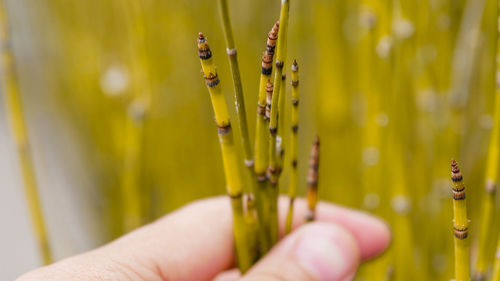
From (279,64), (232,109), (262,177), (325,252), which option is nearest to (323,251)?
(325,252)

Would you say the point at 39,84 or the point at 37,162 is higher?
the point at 39,84

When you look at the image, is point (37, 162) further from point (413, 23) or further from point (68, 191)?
point (413, 23)

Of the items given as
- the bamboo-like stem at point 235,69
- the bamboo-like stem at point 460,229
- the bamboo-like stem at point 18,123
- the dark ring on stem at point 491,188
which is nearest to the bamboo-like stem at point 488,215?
the dark ring on stem at point 491,188

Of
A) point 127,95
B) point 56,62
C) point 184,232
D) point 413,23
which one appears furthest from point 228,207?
point 56,62

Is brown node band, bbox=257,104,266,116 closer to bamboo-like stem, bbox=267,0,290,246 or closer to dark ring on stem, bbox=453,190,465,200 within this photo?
bamboo-like stem, bbox=267,0,290,246

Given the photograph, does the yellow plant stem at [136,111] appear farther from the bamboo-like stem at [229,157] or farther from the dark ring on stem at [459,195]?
the dark ring on stem at [459,195]
